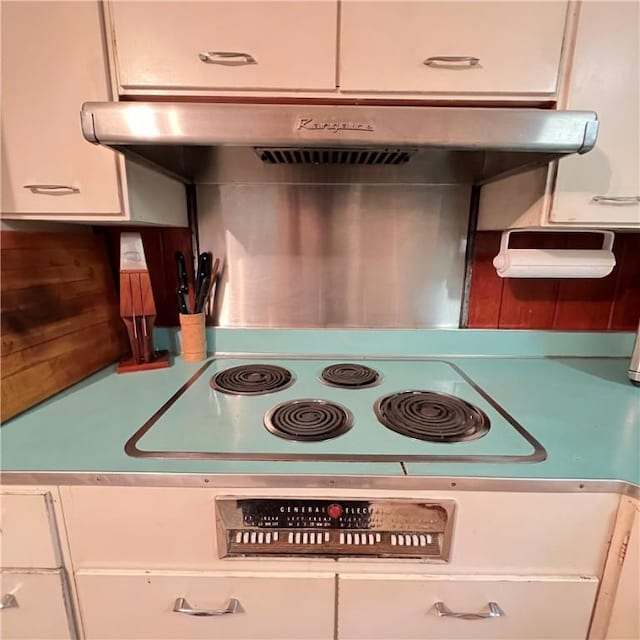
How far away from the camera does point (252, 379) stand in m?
1.04

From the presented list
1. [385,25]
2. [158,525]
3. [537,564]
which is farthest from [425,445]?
[385,25]

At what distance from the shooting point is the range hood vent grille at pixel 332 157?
3.18ft

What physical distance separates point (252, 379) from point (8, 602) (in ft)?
2.12

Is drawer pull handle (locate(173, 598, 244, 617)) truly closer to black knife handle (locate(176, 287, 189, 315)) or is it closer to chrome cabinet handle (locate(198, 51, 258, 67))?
black knife handle (locate(176, 287, 189, 315))

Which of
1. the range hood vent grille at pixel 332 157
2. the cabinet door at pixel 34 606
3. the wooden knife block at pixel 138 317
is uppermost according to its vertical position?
the range hood vent grille at pixel 332 157

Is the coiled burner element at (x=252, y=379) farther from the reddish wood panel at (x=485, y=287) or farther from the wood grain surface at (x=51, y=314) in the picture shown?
the reddish wood panel at (x=485, y=287)

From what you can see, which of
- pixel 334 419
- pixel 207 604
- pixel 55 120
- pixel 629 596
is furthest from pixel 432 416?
pixel 55 120

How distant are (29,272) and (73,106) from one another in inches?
15.4

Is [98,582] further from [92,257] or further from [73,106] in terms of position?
[73,106]

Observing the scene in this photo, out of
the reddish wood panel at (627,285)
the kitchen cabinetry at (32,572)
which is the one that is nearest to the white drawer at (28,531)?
the kitchen cabinetry at (32,572)

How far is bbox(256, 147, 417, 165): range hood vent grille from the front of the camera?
97cm

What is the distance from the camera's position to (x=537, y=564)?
2.28 feet

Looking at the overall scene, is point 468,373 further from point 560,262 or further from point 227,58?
point 227,58

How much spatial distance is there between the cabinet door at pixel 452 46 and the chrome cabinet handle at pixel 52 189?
26.0 inches
